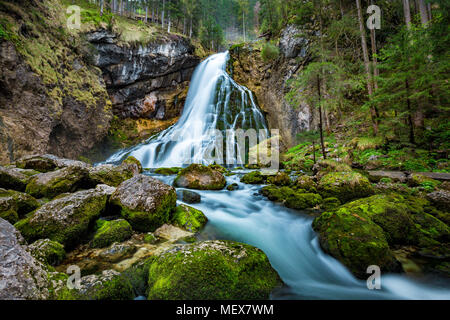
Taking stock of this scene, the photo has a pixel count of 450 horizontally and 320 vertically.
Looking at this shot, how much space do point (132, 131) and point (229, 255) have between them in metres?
23.6

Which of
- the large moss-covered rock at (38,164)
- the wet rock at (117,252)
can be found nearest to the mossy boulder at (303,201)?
the wet rock at (117,252)

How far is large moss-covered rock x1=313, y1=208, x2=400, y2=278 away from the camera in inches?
116

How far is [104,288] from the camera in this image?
2.01 m

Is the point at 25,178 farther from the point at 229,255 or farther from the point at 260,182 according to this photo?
the point at 260,182

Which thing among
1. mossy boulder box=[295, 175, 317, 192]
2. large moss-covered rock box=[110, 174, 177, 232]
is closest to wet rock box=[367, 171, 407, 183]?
mossy boulder box=[295, 175, 317, 192]

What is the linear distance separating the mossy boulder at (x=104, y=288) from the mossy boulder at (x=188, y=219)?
7.28 feet

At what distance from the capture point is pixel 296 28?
1852 cm

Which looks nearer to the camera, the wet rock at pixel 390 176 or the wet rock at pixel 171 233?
the wet rock at pixel 171 233

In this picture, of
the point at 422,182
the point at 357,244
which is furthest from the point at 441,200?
the point at 357,244

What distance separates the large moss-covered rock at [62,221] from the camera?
316cm

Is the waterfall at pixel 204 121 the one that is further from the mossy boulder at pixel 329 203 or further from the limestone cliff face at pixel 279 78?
the mossy boulder at pixel 329 203

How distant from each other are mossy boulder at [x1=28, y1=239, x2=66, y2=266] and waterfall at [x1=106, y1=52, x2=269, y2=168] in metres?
13.2

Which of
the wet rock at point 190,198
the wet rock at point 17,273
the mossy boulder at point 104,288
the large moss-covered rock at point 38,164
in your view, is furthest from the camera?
the large moss-covered rock at point 38,164

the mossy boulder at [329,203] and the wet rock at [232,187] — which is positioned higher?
the wet rock at [232,187]
